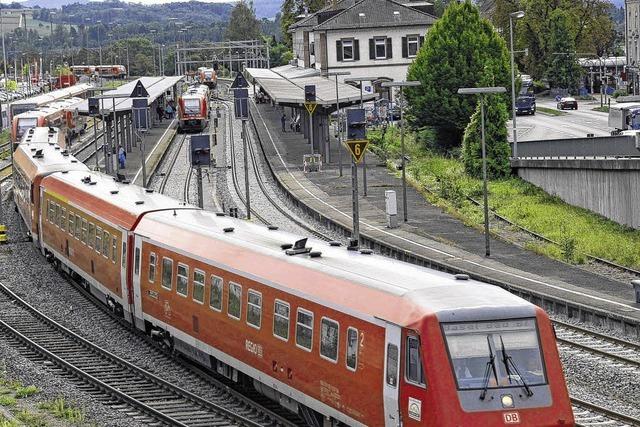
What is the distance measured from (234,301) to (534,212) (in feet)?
91.9

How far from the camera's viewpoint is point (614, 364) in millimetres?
24578

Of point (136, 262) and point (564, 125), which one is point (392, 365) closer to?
point (136, 262)

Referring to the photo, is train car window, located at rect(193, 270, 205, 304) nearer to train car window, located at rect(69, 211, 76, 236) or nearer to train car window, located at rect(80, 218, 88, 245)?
train car window, located at rect(80, 218, 88, 245)

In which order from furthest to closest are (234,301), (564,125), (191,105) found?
(564,125)
(191,105)
(234,301)

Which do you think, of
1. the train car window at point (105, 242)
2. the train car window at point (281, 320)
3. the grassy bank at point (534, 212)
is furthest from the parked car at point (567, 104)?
the train car window at point (281, 320)

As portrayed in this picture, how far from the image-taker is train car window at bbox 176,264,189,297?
77.3 ft

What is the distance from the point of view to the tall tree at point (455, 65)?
68.6m

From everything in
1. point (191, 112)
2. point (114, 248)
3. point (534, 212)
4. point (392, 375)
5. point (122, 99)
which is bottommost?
point (534, 212)

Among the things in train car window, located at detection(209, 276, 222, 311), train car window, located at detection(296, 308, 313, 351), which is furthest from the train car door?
train car window, located at detection(209, 276, 222, 311)

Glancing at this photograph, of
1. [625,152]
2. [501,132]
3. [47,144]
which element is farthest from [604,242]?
[47,144]

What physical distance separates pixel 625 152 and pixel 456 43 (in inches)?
781

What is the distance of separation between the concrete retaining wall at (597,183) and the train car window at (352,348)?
1064 inches

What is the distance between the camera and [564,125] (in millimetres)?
85250

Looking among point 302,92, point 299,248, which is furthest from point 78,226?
point 302,92
